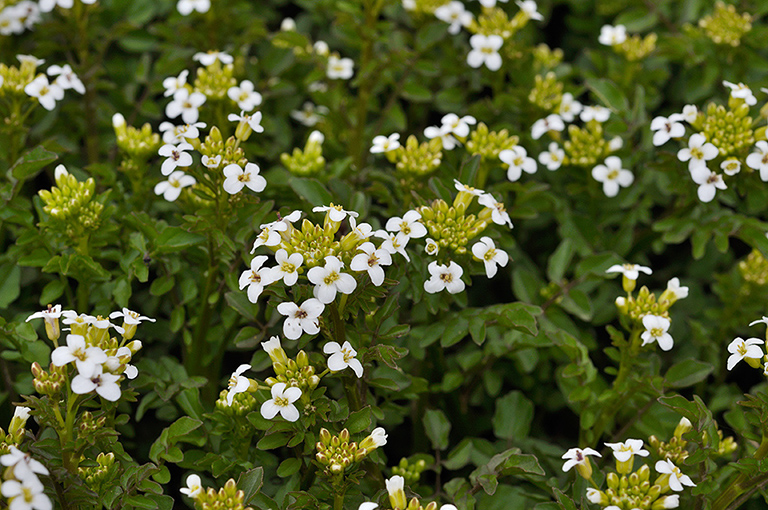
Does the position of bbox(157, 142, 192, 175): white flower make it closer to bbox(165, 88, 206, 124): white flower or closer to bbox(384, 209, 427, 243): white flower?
bbox(165, 88, 206, 124): white flower

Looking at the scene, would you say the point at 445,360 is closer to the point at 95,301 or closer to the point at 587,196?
the point at 587,196

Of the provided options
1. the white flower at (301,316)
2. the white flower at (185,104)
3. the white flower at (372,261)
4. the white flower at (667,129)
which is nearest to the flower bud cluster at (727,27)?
the white flower at (667,129)

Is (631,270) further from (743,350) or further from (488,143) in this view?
(488,143)

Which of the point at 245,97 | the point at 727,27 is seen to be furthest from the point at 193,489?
the point at 727,27

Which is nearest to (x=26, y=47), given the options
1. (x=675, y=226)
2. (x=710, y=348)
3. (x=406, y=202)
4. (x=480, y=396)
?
(x=406, y=202)

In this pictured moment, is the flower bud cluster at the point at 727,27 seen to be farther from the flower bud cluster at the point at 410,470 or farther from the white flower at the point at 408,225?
the flower bud cluster at the point at 410,470
